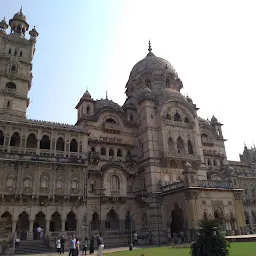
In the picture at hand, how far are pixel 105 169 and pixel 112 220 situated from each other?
18.1 ft

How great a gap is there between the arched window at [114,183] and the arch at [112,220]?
231 centimetres

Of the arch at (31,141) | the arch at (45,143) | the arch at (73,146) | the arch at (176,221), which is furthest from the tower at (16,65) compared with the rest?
the arch at (176,221)

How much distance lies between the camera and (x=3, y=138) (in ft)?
93.0

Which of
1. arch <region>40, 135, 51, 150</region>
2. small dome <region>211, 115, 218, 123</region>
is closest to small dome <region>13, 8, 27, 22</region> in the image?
arch <region>40, 135, 51, 150</region>

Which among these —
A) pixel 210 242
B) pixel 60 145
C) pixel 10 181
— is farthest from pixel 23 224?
pixel 210 242

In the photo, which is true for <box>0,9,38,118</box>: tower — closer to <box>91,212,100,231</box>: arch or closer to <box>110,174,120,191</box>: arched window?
<box>110,174,120,191</box>: arched window

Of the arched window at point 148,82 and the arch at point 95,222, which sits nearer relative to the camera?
the arch at point 95,222

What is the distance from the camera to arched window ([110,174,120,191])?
101 feet

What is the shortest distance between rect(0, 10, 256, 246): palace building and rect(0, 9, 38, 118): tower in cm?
11

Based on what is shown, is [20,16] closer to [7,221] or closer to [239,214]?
[7,221]

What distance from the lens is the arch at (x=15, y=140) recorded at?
28523 millimetres

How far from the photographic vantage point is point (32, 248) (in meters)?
23.5

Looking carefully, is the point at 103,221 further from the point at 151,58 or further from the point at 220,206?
the point at 151,58

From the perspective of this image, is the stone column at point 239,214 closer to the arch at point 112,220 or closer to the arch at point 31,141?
the arch at point 112,220
